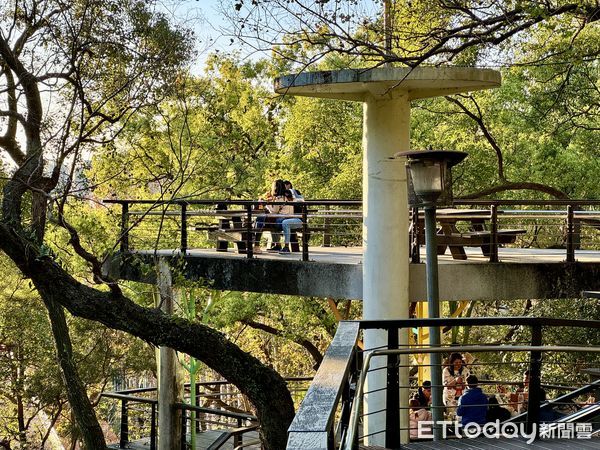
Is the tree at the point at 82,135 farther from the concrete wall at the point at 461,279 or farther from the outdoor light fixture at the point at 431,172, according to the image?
the outdoor light fixture at the point at 431,172

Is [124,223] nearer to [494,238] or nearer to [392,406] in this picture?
[494,238]

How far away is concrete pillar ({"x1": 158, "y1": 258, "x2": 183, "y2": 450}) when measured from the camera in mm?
15359

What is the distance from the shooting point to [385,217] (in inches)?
450

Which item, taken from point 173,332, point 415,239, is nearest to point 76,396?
point 173,332

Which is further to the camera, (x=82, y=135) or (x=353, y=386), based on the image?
(x=82, y=135)

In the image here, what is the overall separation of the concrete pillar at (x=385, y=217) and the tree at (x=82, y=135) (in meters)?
1.61

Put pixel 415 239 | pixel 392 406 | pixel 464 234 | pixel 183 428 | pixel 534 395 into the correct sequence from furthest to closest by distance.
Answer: pixel 183 428, pixel 415 239, pixel 464 234, pixel 534 395, pixel 392 406

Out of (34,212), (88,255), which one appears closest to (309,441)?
(88,255)

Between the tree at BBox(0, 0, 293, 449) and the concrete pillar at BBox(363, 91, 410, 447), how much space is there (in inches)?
63.2

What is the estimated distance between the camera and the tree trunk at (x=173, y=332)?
36.7ft

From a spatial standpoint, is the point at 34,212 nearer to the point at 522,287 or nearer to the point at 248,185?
the point at 522,287

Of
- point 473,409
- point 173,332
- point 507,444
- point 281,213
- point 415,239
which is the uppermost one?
point 281,213

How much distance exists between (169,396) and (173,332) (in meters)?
4.56

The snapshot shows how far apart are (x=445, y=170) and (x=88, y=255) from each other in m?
4.87
